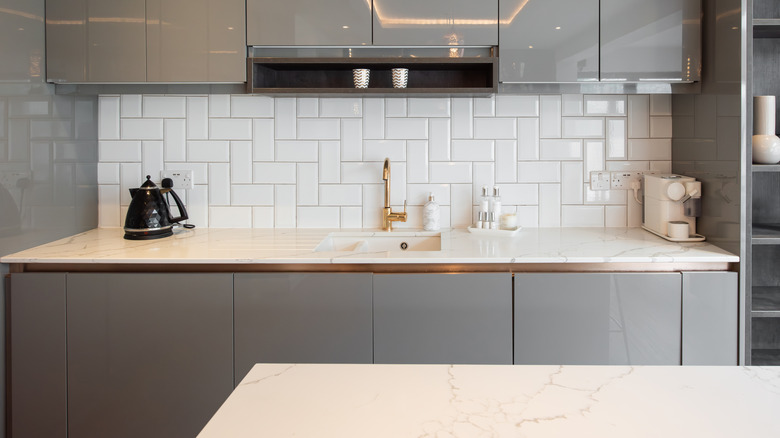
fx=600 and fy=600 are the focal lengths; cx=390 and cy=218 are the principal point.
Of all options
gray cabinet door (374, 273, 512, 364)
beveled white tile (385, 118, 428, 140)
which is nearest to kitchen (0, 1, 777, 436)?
beveled white tile (385, 118, 428, 140)

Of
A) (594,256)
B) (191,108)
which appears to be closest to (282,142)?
(191,108)

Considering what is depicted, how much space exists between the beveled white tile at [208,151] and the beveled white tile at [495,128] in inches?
45.7

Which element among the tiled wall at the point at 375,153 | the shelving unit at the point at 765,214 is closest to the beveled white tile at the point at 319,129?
the tiled wall at the point at 375,153

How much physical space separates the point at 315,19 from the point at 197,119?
2.58 feet

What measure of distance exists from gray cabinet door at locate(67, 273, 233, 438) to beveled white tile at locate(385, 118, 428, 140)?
1088mm

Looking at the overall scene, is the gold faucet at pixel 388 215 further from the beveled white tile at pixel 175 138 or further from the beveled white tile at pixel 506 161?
the beveled white tile at pixel 175 138

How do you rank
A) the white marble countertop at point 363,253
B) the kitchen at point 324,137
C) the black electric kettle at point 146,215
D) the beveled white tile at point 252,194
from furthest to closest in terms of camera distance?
the beveled white tile at point 252,194
the black electric kettle at point 146,215
the kitchen at point 324,137
the white marble countertop at point 363,253

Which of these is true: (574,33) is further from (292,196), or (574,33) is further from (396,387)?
(396,387)

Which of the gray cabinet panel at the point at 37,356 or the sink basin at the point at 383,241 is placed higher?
the sink basin at the point at 383,241

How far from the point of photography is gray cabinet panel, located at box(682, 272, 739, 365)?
2.08 m

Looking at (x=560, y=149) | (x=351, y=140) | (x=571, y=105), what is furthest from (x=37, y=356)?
(x=571, y=105)

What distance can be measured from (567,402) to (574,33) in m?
1.89

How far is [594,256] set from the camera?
6.81 feet

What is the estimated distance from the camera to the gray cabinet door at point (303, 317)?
2.07 m
